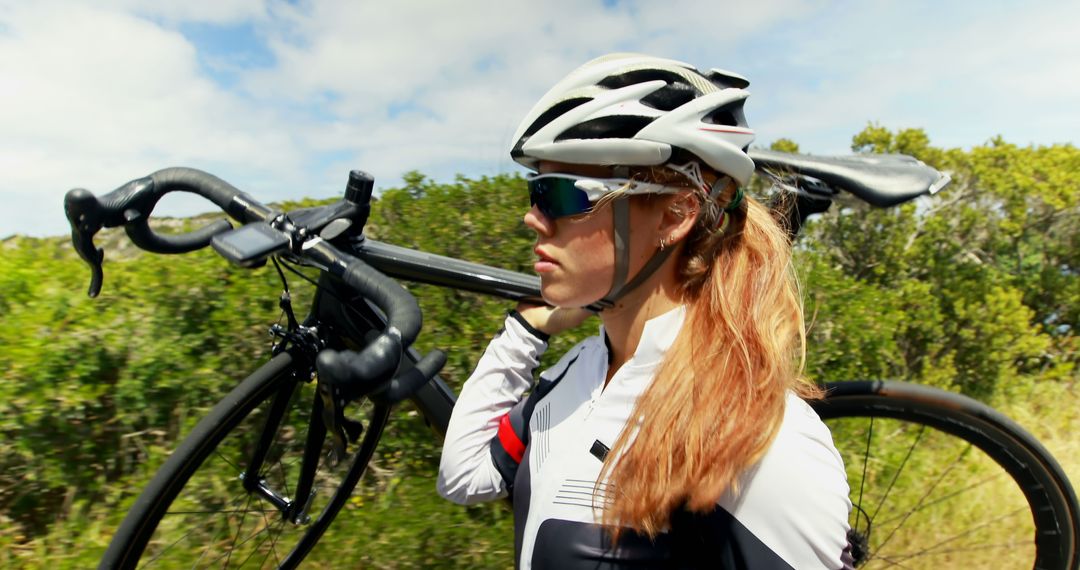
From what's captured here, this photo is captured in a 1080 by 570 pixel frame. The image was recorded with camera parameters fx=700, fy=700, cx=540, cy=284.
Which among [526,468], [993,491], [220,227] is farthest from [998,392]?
[220,227]

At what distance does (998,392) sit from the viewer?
520 centimetres

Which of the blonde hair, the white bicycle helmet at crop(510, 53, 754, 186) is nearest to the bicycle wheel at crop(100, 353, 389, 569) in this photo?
the white bicycle helmet at crop(510, 53, 754, 186)

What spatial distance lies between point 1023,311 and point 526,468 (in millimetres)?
4863

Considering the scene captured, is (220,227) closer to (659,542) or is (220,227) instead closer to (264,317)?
(264,317)

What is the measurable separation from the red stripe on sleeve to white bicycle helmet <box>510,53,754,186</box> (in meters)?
0.70

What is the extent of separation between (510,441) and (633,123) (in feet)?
2.89

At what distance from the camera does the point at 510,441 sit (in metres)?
1.82

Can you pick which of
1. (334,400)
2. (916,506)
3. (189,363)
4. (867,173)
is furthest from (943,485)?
(189,363)

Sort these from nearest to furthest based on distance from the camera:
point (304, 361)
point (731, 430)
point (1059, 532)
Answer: point (731, 430) < point (304, 361) < point (1059, 532)

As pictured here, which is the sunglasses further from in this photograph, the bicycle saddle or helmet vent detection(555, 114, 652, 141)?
the bicycle saddle

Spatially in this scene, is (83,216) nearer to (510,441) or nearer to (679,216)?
(510,441)

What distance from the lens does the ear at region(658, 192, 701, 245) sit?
4.63 feet

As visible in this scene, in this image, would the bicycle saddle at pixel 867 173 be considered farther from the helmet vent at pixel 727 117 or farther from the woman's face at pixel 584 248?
the woman's face at pixel 584 248

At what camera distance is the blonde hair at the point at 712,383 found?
47.8 inches
